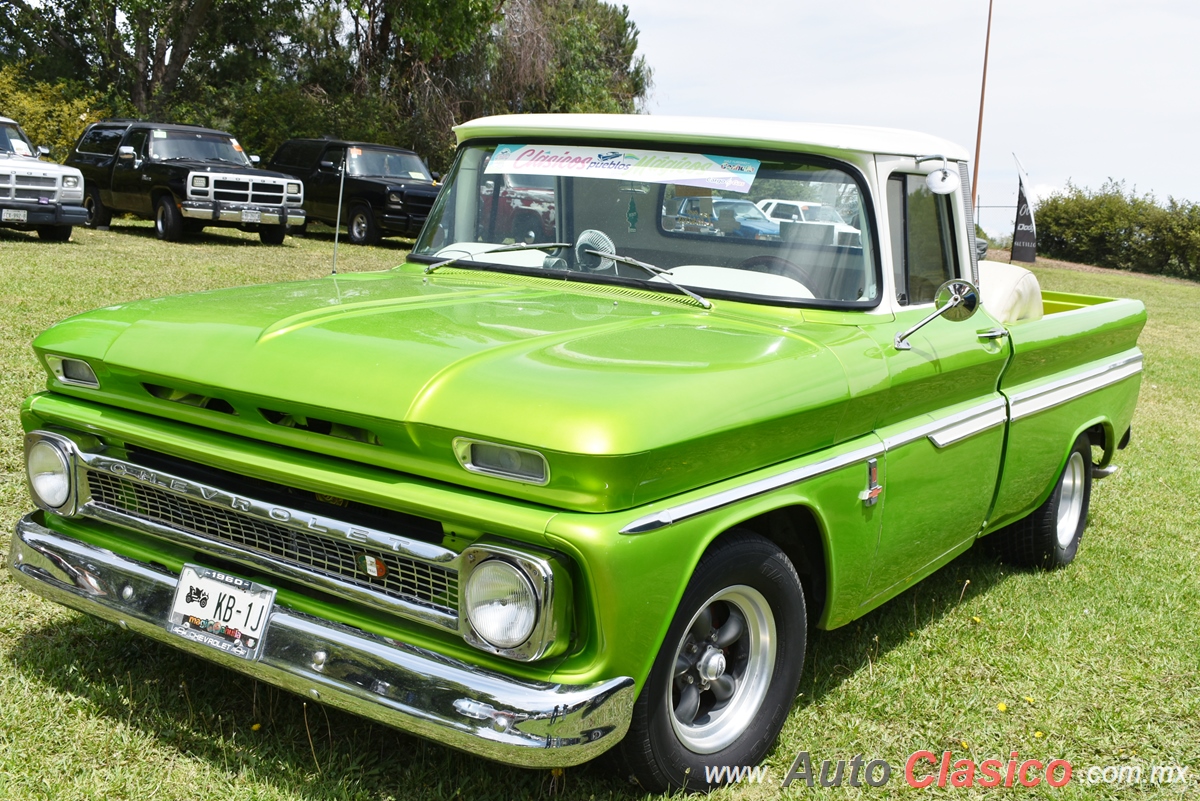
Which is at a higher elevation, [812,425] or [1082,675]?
[812,425]

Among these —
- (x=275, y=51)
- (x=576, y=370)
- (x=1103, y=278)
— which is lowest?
(x=1103, y=278)

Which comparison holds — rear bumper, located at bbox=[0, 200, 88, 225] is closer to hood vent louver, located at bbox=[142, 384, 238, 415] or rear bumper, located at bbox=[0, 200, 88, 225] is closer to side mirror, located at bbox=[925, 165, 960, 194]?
hood vent louver, located at bbox=[142, 384, 238, 415]

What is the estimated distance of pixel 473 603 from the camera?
8.43ft

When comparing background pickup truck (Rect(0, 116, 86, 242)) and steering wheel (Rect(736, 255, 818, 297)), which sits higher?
steering wheel (Rect(736, 255, 818, 297))

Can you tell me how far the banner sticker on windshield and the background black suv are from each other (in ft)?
45.2

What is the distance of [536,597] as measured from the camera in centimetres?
248

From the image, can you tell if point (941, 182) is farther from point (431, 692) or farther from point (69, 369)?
point (69, 369)

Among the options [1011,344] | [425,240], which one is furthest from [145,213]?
[1011,344]

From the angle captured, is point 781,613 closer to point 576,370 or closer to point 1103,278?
point 576,370

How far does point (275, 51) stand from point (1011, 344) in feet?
97.3

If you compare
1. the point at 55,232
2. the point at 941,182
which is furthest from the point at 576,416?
the point at 55,232

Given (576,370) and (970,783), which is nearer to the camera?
(576,370)

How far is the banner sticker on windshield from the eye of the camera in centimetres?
382

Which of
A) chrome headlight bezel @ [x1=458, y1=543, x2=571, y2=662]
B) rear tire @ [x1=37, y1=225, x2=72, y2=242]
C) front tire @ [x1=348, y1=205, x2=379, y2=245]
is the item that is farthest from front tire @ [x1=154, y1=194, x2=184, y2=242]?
chrome headlight bezel @ [x1=458, y1=543, x2=571, y2=662]
